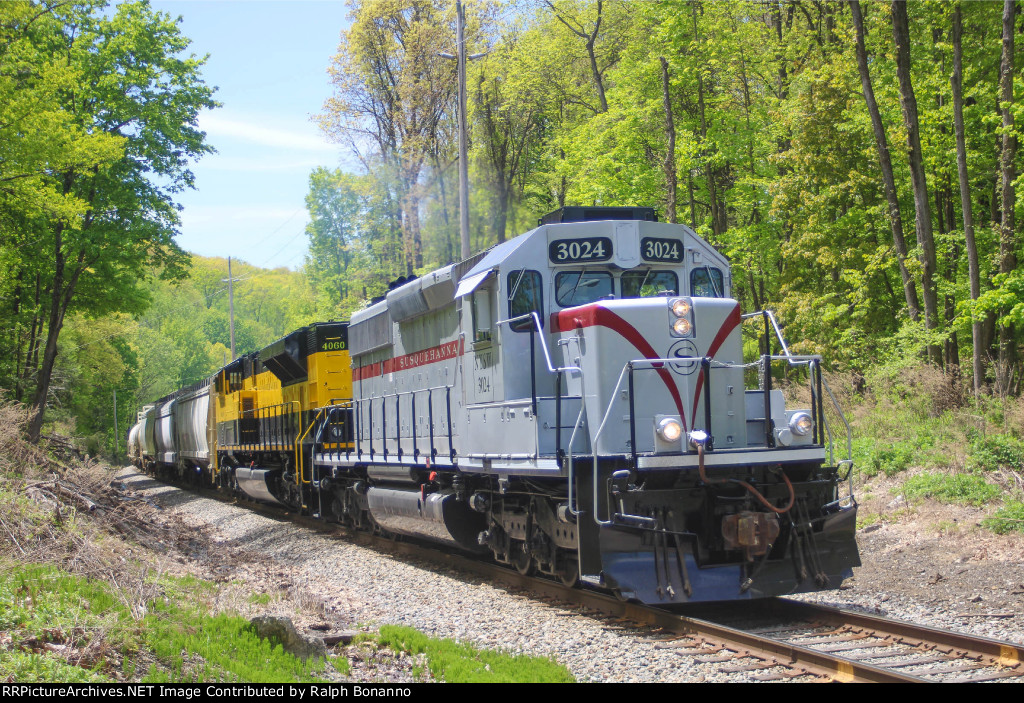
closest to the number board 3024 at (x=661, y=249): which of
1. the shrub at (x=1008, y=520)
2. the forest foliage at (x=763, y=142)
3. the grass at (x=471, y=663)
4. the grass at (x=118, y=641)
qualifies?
the grass at (x=471, y=663)

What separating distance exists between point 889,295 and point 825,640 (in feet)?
48.8

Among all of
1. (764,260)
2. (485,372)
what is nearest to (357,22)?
(764,260)

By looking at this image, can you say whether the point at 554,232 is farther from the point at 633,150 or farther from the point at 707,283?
the point at 633,150

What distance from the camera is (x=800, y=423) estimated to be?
24.3 feet

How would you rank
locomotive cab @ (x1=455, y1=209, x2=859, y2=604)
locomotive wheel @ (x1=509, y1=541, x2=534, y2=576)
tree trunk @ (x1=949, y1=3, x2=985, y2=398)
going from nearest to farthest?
locomotive cab @ (x1=455, y1=209, x2=859, y2=604), locomotive wheel @ (x1=509, y1=541, x2=534, y2=576), tree trunk @ (x1=949, y1=3, x2=985, y2=398)

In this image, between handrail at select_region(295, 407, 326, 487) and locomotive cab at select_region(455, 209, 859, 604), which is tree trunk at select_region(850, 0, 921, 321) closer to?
locomotive cab at select_region(455, 209, 859, 604)

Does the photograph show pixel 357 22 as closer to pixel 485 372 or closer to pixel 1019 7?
pixel 1019 7

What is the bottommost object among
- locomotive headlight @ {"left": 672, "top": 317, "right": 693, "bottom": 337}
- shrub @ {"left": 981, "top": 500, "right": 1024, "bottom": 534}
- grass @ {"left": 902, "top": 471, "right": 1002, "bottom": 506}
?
shrub @ {"left": 981, "top": 500, "right": 1024, "bottom": 534}

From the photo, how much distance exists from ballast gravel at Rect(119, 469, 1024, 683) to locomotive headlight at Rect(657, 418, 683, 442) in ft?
5.02

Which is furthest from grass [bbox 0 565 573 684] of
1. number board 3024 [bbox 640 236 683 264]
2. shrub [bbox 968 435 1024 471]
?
shrub [bbox 968 435 1024 471]

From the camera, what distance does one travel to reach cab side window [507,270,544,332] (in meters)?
8.14

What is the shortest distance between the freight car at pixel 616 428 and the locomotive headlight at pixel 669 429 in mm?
11

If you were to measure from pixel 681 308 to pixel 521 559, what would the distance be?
10.8ft

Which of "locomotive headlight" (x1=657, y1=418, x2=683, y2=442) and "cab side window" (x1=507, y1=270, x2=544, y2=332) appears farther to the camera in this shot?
"cab side window" (x1=507, y1=270, x2=544, y2=332)
